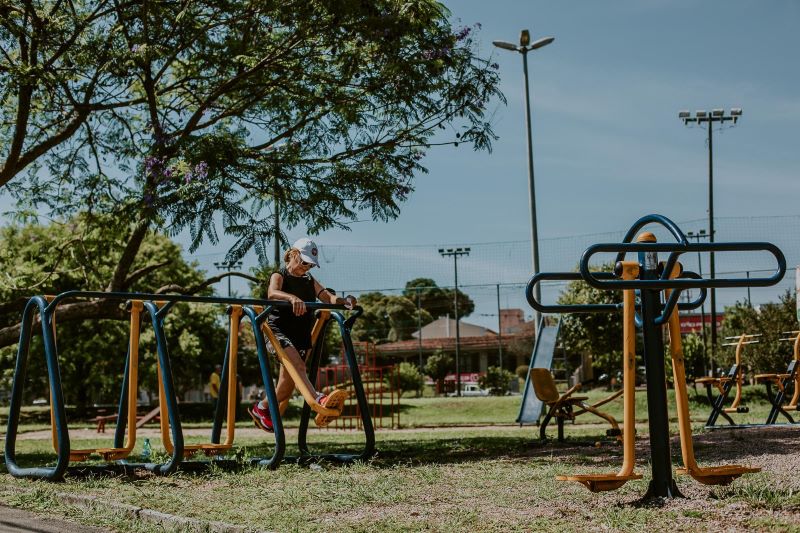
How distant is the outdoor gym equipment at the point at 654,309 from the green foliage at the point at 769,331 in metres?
20.9

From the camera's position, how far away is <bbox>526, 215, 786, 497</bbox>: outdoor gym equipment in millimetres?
4566

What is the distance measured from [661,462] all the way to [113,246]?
41.6ft

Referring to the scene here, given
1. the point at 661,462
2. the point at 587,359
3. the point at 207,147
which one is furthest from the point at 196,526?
the point at 587,359

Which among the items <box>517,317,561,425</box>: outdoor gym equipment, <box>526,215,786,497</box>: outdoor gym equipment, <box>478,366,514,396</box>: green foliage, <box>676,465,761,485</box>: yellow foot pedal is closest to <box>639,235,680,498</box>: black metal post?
<box>526,215,786,497</box>: outdoor gym equipment

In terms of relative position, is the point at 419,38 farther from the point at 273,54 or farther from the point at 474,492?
the point at 474,492

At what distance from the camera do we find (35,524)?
5.29 meters

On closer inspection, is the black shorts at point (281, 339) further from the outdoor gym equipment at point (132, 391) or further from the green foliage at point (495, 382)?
the green foliage at point (495, 382)

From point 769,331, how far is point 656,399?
2250 cm

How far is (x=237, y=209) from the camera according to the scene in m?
11.0

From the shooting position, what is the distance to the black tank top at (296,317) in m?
8.14

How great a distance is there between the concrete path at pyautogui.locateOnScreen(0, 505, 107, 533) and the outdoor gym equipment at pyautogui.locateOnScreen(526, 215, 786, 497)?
2852mm

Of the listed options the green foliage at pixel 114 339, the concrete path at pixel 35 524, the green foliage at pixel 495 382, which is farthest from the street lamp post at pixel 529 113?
the green foliage at pixel 495 382

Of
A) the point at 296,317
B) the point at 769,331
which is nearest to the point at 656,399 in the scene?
the point at 296,317

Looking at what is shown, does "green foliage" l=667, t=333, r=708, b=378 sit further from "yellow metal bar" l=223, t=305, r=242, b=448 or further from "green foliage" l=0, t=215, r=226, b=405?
"yellow metal bar" l=223, t=305, r=242, b=448
